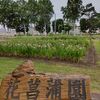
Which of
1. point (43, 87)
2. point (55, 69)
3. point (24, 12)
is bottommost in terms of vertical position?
point (55, 69)

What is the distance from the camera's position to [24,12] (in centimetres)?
A: 6731

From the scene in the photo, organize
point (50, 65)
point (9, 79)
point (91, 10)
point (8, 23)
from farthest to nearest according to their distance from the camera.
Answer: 1. point (91, 10)
2. point (8, 23)
3. point (50, 65)
4. point (9, 79)

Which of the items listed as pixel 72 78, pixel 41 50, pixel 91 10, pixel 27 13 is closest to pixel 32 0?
pixel 27 13

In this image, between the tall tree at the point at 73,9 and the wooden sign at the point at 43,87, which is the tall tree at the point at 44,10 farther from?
the wooden sign at the point at 43,87

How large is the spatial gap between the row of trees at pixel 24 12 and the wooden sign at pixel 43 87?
58.2 m

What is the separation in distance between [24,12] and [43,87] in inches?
2449

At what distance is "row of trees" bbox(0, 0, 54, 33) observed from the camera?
6462 centimetres

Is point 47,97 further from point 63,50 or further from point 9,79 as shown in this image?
point 63,50

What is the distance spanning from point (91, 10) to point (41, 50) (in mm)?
61653

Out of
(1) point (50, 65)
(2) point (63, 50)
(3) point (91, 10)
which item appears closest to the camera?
(1) point (50, 65)

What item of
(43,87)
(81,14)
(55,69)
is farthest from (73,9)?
(43,87)

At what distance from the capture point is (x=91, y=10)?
7650cm

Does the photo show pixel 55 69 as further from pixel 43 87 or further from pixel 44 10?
pixel 44 10

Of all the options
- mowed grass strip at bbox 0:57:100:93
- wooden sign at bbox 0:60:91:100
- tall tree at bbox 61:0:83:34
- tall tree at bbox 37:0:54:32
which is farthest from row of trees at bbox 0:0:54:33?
wooden sign at bbox 0:60:91:100
